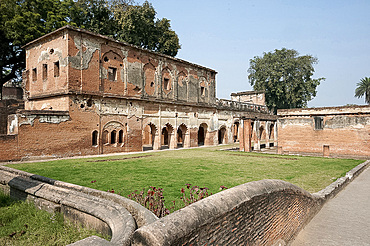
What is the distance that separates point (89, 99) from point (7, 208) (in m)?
11.1

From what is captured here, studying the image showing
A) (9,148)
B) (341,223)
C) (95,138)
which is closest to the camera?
(341,223)

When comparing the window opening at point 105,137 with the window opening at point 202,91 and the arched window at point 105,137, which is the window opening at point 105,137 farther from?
the window opening at point 202,91

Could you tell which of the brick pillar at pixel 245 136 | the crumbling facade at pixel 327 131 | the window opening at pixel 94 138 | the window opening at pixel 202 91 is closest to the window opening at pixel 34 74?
the window opening at pixel 94 138

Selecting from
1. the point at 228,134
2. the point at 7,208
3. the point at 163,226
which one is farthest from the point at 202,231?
the point at 228,134

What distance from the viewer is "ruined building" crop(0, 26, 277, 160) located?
44.2ft

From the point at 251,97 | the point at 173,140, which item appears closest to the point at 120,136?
the point at 173,140

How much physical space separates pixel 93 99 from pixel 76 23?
50.4ft

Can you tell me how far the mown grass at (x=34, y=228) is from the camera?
379 centimetres

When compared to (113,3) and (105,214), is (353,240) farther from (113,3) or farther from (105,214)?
(113,3)

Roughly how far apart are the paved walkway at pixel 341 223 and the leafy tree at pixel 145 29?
83.7 ft

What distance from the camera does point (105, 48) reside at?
17.0 meters

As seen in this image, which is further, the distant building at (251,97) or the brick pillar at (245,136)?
the distant building at (251,97)

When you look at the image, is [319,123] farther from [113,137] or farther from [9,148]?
[9,148]

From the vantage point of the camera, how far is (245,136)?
19.0m
